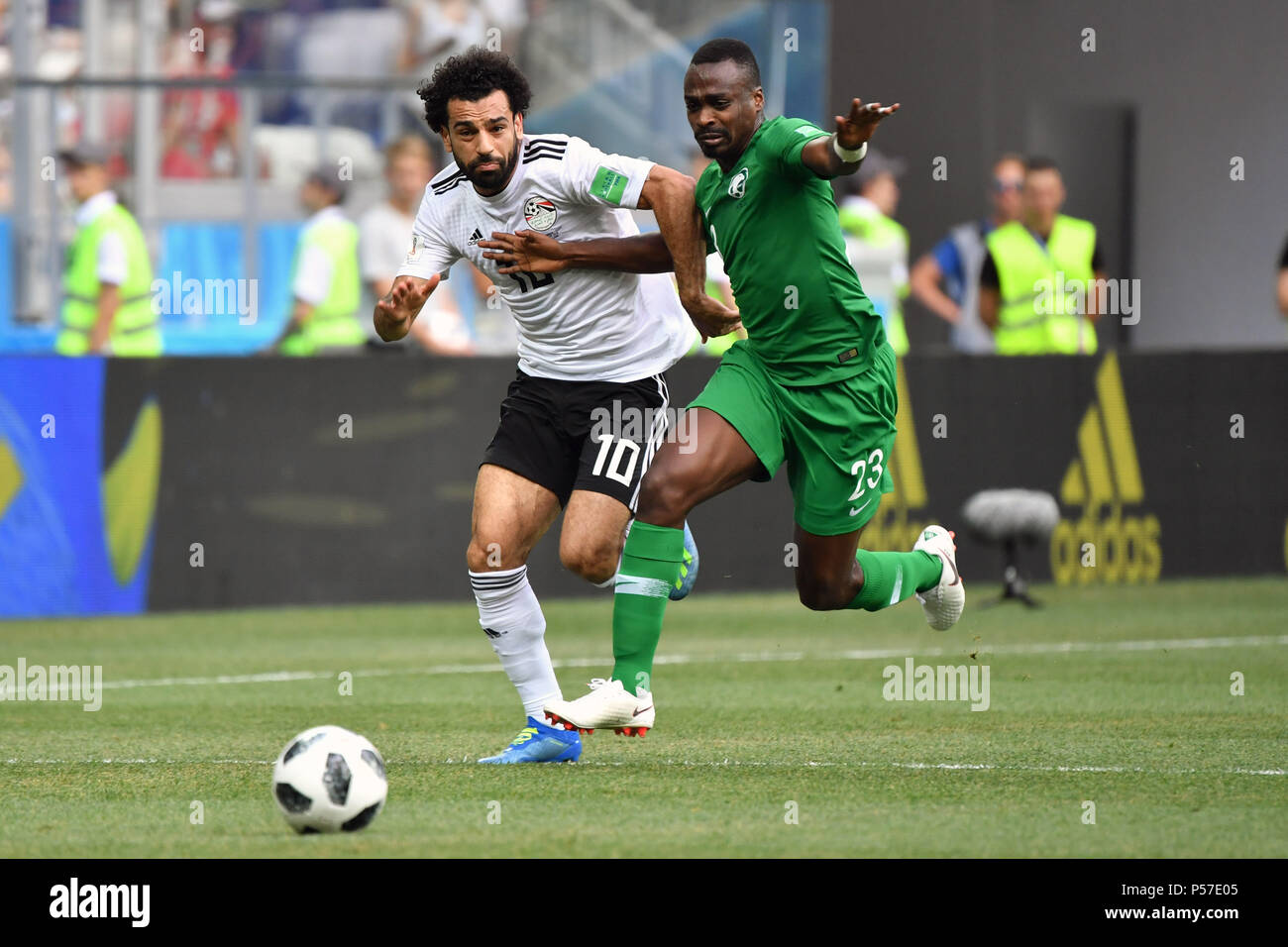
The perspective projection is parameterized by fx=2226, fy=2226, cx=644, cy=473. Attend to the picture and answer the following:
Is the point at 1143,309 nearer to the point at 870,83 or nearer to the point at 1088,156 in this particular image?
the point at 1088,156

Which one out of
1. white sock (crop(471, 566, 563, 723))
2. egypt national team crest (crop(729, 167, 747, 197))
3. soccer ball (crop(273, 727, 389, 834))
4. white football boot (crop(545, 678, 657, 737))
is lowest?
soccer ball (crop(273, 727, 389, 834))

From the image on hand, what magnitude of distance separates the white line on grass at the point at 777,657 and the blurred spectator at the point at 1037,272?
383 centimetres

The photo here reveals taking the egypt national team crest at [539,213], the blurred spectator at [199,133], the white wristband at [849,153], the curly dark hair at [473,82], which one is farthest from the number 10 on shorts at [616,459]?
the blurred spectator at [199,133]

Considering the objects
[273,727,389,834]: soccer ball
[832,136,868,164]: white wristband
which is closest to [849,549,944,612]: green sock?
[832,136,868,164]: white wristband

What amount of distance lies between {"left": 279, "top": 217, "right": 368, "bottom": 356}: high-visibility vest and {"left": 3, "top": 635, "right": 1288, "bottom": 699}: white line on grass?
4421mm

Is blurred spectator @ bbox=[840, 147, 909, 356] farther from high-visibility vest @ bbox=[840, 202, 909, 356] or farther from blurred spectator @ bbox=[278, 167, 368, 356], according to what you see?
blurred spectator @ bbox=[278, 167, 368, 356]

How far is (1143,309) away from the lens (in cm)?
2220

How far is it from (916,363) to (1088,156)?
7891 millimetres

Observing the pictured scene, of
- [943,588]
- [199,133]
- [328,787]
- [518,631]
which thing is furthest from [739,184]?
[199,133]

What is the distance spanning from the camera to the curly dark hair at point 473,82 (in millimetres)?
7559

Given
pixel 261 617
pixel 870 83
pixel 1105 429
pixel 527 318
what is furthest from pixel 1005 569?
pixel 870 83

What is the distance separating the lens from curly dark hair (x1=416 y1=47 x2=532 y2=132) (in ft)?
24.8

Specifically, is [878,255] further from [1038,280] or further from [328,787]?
[328,787]

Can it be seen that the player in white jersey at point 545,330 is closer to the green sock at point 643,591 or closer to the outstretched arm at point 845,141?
the green sock at point 643,591
